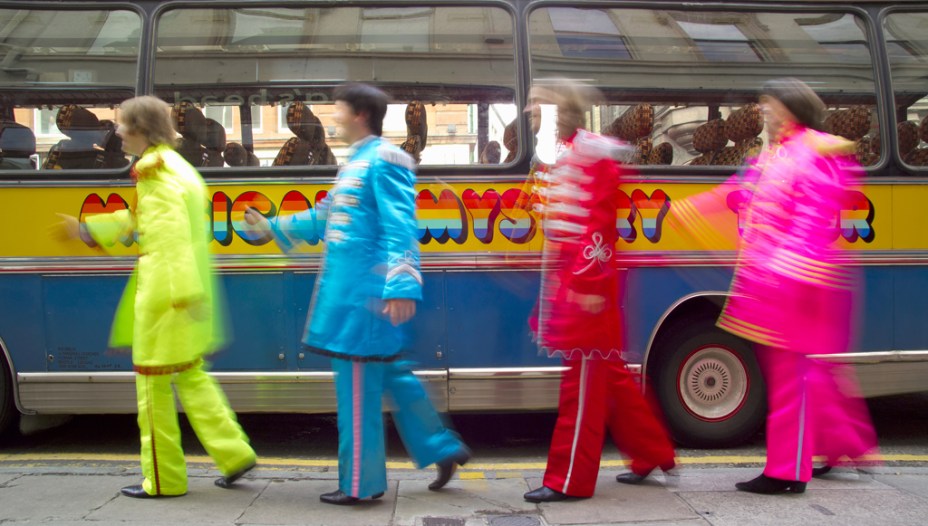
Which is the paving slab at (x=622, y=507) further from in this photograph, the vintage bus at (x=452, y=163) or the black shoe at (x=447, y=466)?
the vintage bus at (x=452, y=163)

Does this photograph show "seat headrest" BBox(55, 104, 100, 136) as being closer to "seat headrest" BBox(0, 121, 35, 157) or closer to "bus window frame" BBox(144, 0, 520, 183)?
"seat headrest" BBox(0, 121, 35, 157)

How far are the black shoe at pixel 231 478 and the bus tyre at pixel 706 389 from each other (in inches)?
102

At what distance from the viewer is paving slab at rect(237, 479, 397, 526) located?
3.66 m

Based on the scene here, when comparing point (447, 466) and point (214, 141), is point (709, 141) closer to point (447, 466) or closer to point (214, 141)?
point (447, 466)

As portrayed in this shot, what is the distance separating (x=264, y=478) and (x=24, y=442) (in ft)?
7.42

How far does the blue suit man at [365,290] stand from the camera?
3.62m

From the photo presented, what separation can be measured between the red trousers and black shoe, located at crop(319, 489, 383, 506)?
87 cm

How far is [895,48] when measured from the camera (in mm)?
5449

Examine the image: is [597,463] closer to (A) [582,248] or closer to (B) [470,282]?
(A) [582,248]

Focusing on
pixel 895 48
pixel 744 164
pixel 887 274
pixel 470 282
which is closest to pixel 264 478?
pixel 470 282

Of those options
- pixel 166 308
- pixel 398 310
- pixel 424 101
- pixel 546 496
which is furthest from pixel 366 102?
pixel 546 496

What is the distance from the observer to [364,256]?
12.1 feet

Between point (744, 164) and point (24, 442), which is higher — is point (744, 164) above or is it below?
above

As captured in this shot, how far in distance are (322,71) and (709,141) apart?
2.50 m
